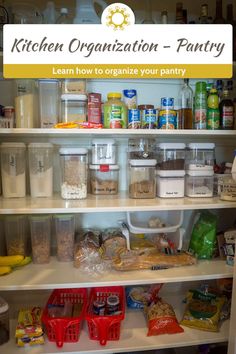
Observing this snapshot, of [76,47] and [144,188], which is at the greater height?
[76,47]

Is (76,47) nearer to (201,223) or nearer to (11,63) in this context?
(11,63)

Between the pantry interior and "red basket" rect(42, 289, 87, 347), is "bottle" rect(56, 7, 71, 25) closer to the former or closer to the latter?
the pantry interior

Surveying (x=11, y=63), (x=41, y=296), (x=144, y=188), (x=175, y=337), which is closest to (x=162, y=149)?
(x=144, y=188)

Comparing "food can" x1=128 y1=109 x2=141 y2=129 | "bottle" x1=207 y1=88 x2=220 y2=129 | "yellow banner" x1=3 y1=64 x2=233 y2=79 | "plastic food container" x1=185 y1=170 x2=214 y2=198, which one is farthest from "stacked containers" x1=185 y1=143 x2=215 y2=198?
"yellow banner" x1=3 y1=64 x2=233 y2=79

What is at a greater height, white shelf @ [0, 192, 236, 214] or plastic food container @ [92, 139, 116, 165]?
plastic food container @ [92, 139, 116, 165]

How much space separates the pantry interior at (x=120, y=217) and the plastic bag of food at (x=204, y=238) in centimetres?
5

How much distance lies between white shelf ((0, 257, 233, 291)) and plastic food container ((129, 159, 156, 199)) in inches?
14.4

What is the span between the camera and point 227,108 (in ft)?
4.46

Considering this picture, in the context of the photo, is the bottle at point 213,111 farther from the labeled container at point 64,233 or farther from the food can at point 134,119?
the labeled container at point 64,233

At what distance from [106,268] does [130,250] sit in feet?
0.49

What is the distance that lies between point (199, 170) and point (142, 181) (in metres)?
0.28

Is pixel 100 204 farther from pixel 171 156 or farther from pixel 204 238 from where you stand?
pixel 204 238

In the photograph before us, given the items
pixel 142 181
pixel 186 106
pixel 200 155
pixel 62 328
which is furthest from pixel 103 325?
pixel 186 106

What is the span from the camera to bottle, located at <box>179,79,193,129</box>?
4.63 ft
